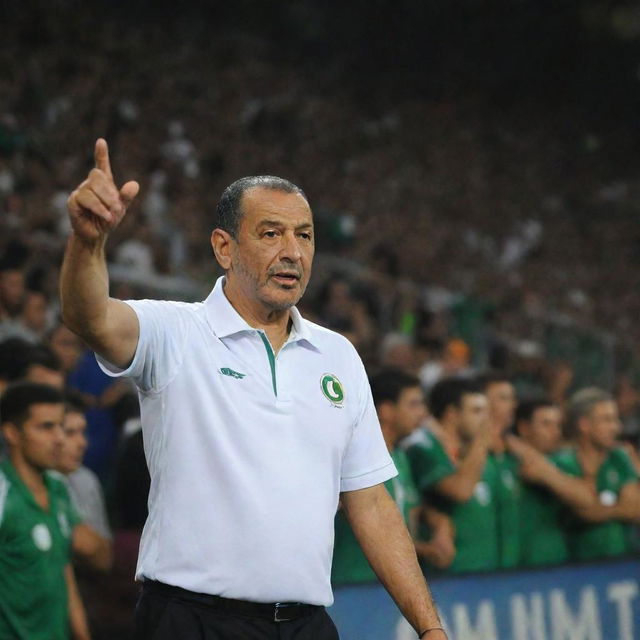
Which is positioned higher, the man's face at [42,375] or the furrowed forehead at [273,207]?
the furrowed forehead at [273,207]

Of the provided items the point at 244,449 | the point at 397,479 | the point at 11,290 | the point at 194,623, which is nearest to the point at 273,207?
the point at 244,449

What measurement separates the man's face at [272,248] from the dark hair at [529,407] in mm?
3739

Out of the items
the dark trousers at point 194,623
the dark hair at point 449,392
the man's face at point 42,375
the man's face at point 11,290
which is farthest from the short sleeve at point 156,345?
the man's face at point 11,290

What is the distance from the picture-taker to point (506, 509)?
6094 millimetres

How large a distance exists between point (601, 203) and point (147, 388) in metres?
20.2

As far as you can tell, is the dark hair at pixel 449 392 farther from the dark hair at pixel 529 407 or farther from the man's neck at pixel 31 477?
the man's neck at pixel 31 477

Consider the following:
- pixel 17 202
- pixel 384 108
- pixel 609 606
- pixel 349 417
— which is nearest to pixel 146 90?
pixel 17 202

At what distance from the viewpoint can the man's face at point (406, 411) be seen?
5.76 metres

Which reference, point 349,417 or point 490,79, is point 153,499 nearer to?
point 349,417

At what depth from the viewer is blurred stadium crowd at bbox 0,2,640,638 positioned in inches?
298

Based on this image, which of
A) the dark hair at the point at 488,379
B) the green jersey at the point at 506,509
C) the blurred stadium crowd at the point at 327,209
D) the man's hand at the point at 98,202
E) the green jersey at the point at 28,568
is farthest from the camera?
the blurred stadium crowd at the point at 327,209

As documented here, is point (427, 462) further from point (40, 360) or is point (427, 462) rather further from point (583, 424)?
point (40, 360)

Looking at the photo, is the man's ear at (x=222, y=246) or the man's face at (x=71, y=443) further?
the man's face at (x=71, y=443)

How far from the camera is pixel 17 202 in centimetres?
991
